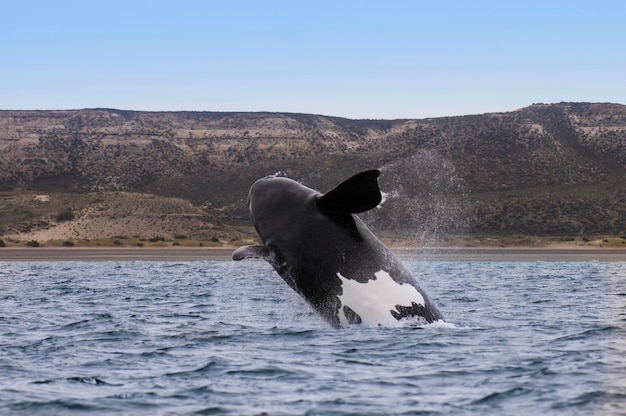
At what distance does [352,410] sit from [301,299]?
179 inches

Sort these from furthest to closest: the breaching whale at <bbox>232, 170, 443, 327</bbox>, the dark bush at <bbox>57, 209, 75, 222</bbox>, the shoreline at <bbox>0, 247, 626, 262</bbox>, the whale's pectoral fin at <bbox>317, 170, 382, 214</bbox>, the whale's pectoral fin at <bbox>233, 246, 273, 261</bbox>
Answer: the dark bush at <bbox>57, 209, 75, 222</bbox>
the shoreline at <bbox>0, 247, 626, 262</bbox>
the breaching whale at <bbox>232, 170, 443, 327</bbox>
the whale's pectoral fin at <bbox>233, 246, 273, 261</bbox>
the whale's pectoral fin at <bbox>317, 170, 382, 214</bbox>

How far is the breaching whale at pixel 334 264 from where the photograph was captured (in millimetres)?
14289

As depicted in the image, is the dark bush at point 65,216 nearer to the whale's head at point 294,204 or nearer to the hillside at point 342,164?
the hillside at point 342,164

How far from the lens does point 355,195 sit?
13570mm

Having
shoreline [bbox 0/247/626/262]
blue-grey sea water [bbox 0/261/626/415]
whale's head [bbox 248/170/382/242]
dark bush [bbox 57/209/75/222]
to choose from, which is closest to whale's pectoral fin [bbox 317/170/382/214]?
whale's head [bbox 248/170/382/242]

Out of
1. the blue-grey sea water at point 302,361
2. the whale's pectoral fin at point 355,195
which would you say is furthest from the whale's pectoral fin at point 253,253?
the whale's pectoral fin at point 355,195

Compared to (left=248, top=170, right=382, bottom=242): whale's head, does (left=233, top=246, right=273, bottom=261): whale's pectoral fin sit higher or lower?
lower

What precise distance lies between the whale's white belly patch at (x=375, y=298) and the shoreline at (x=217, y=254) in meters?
42.9

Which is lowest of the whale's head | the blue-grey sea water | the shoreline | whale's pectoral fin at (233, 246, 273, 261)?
the shoreline

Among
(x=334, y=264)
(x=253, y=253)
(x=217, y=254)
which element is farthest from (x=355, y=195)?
(x=217, y=254)

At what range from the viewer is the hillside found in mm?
91188

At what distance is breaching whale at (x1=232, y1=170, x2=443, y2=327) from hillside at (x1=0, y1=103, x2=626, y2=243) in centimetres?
5990

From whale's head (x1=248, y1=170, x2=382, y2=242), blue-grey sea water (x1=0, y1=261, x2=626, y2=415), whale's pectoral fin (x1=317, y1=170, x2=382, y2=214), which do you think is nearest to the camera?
blue-grey sea water (x1=0, y1=261, x2=626, y2=415)

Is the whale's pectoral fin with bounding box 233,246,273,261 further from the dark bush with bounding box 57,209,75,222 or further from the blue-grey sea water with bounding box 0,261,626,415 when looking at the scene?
the dark bush with bounding box 57,209,75,222
